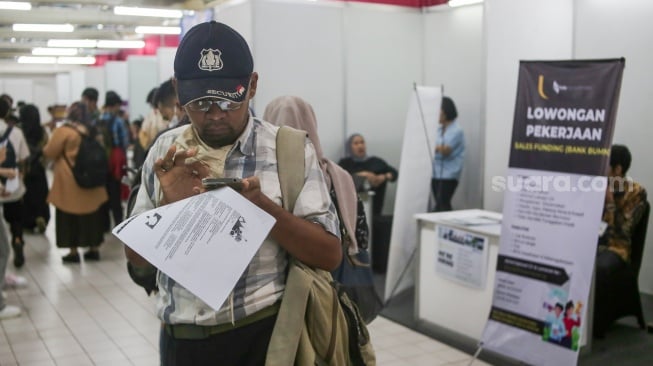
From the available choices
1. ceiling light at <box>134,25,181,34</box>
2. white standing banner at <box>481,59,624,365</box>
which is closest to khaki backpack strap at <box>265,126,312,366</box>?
white standing banner at <box>481,59,624,365</box>

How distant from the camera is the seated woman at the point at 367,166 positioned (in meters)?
6.14

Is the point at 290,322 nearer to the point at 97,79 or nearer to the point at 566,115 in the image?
the point at 566,115

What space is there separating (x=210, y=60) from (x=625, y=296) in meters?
3.88

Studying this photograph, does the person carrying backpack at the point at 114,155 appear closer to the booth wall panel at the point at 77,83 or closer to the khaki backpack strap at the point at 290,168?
the khaki backpack strap at the point at 290,168

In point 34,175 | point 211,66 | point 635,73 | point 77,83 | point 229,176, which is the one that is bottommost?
point 34,175

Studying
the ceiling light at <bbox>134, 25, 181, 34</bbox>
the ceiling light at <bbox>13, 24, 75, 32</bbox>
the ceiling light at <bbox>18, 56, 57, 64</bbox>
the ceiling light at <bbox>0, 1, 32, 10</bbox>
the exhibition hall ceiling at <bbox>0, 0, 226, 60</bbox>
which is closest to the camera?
the ceiling light at <bbox>0, 1, 32, 10</bbox>

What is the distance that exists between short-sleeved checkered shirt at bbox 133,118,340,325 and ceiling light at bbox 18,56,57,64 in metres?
20.5

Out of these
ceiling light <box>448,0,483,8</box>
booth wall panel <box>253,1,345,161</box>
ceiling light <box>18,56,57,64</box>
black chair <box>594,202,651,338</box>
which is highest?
ceiling light <box>18,56,57,64</box>

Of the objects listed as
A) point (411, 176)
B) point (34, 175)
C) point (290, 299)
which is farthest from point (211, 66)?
point (34, 175)

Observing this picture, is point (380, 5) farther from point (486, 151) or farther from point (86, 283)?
point (86, 283)

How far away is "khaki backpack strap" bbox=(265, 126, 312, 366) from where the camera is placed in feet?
4.40

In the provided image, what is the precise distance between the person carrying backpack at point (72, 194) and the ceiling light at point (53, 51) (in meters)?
12.3

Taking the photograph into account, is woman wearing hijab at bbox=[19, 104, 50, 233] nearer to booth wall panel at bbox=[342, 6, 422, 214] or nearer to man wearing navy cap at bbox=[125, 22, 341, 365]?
booth wall panel at bbox=[342, 6, 422, 214]

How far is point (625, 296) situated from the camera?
14.4 feet
